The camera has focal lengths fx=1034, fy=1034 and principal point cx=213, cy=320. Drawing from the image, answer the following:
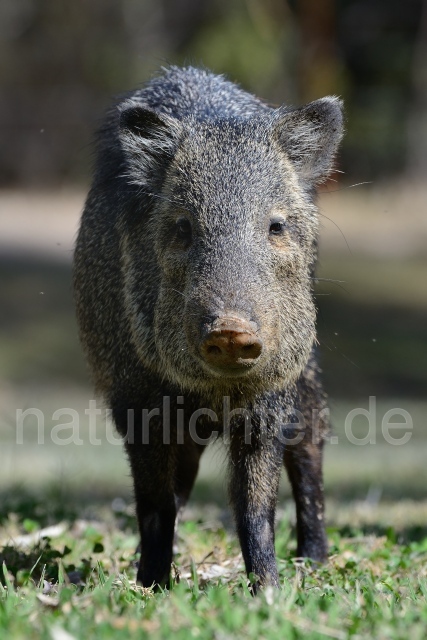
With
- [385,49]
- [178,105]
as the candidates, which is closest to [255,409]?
[178,105]

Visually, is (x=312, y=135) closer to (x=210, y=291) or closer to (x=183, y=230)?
(x=183, y=230)

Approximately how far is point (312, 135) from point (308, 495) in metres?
1.82

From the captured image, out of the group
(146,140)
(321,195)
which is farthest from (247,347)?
(321,195)

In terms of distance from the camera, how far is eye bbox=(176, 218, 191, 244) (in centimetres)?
414

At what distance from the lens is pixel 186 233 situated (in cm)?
416

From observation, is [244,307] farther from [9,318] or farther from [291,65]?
[291,65]

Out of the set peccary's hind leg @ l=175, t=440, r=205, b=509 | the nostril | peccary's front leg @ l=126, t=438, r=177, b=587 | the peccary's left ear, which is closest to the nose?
the nostril

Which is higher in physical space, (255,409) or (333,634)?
(255,409)

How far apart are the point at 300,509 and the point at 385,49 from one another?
19.9 m

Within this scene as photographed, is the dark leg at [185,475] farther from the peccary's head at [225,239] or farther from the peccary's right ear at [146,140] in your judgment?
the peccary's right ear at [146,140]

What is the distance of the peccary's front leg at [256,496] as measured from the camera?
4.12 m

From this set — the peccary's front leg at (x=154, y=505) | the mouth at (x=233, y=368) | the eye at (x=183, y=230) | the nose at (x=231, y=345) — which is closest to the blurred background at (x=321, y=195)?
the peccary's front leg at (x=154, y=505)

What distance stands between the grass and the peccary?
41cm

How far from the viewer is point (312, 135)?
4496 mm
